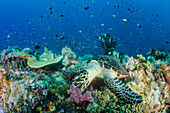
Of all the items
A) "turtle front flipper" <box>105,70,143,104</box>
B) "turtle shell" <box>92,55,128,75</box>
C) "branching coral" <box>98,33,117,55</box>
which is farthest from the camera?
"branching coral" <box>98,33,117,55</box>

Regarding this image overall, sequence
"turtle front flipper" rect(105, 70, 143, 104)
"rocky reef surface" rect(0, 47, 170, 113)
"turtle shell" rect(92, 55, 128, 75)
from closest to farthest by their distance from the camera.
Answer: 1. "rocky reef surface" rect(0, 47, 170, 113)
2. "turtle front flipper" rect(105, 70, 143, 104)
3. "turtle shell" rect(92, 55, 128, 75)

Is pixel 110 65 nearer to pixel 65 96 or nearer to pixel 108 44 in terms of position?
pixel 65 96

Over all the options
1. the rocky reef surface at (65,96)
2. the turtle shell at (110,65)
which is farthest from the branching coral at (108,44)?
the rocky reef surface at (65,96)

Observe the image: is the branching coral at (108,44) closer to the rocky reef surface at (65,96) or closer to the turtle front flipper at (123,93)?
the rocky reef surface at (65,96)

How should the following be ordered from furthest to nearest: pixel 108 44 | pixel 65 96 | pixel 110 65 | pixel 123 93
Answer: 1. pixel 108 44
2. pixel 110 65
3. pixel 123 93
4. pixel 65 96

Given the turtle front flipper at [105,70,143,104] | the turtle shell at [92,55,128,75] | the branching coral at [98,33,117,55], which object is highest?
the branching coral at [98,33,117,55]

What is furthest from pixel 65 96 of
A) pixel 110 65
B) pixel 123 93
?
pixel 110 65

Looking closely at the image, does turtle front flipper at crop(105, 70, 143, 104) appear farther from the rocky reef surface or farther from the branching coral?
the branching coral

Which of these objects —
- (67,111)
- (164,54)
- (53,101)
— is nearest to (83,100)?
(67,111)

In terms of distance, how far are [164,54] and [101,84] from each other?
34.2 feet

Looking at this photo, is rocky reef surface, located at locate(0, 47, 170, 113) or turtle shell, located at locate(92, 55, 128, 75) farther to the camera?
turtle shell, located at locate(92, 55, 128, 75)

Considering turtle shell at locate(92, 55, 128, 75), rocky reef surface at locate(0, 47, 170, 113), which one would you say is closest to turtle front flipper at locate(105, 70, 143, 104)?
rocky reef surface at locate(0, 47, 170, 113)

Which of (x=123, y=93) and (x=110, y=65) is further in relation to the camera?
(x=110, y=65)

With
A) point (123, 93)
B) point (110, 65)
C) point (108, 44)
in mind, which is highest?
point (108, 44)
